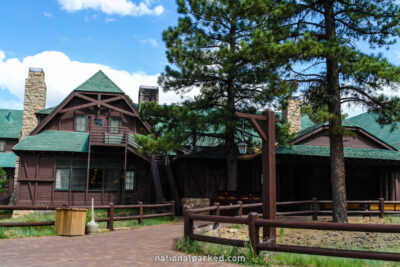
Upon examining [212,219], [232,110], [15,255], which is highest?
[232,110]

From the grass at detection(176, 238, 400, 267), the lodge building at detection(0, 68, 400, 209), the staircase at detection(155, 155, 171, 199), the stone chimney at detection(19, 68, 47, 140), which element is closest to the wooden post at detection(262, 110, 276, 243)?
the grass at detection(176, 238, 400, 267)

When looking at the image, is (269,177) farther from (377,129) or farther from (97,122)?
(377,129)

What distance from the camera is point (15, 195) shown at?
80.9 feet

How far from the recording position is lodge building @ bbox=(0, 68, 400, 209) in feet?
71.9

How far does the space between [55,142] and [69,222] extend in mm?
12381

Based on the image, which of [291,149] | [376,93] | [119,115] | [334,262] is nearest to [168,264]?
[334,262]

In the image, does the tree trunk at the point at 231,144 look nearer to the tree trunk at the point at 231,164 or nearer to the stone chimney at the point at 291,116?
the tree trunk at the point at 231,164

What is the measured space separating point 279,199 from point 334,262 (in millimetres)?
13896

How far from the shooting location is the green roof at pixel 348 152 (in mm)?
20341

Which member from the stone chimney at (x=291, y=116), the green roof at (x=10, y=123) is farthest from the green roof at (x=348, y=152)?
the green roof at (x=10, y=123)

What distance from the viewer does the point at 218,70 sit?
1867 centimetres

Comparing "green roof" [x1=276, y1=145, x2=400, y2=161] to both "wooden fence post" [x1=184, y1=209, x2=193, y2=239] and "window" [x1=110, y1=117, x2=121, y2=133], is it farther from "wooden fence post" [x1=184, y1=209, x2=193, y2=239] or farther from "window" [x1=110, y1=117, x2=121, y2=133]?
"wooden fence post" [x1=184, y1=209, x2=193, y2=239]

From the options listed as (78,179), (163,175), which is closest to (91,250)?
(78,179)

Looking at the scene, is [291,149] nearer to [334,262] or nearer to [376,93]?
[376,93]
